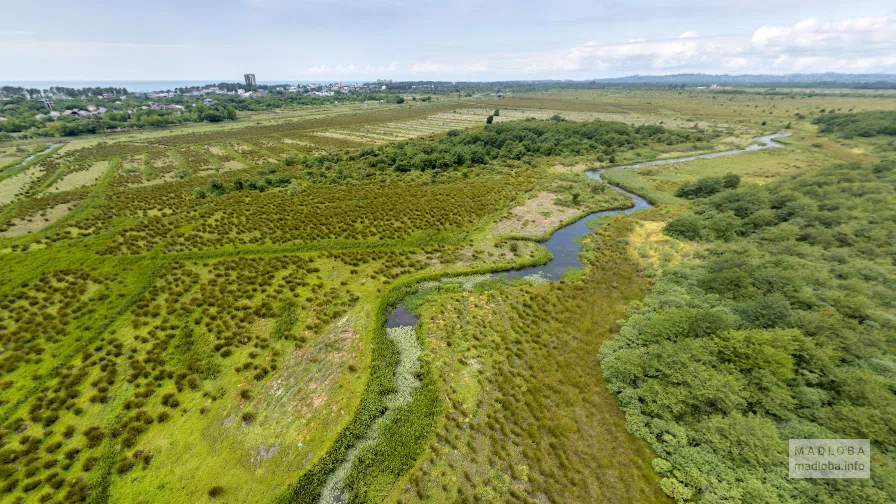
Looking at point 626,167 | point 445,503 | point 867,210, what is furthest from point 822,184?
point 445,503

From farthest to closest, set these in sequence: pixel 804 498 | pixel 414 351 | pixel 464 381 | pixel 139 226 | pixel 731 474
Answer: pixel 139 226
pixel 414 351
pixel 464 381
pixel 731 474
pixel 804 498

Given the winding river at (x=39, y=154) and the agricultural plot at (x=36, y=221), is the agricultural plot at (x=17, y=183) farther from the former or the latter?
the agricultural plot at (x=36, y=221)

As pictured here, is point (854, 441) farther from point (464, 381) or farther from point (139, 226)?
point (139, 226)

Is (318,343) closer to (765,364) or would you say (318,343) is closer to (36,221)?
(765,364)

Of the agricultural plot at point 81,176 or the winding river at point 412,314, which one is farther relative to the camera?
the agricultural plot at point 81,176

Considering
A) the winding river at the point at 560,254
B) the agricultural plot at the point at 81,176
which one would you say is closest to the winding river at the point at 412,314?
the winding river at the point at 560,254

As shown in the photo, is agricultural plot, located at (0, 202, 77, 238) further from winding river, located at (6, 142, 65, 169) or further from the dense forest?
the dense forest

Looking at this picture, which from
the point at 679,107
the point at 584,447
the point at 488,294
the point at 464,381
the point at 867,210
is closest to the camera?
the point at 584,447
